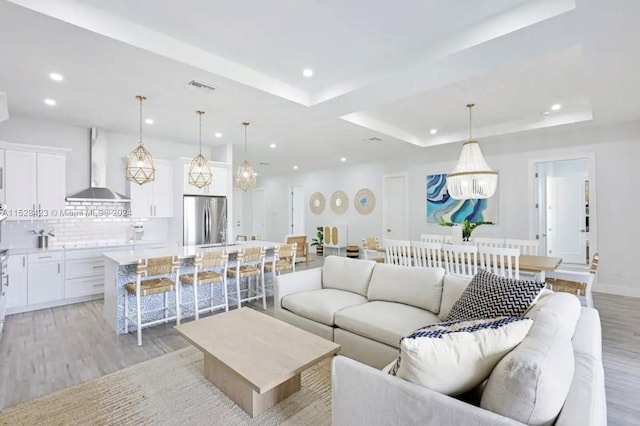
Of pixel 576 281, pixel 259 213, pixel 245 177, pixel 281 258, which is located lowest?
pixel 576 281

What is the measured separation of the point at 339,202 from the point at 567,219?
558 cm

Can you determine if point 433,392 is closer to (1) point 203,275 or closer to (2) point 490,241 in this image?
(1) point 203,275

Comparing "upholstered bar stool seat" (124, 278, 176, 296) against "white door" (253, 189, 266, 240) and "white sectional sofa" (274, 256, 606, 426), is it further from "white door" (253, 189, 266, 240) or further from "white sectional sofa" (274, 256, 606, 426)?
"white door" (253, 189, 266, 240)

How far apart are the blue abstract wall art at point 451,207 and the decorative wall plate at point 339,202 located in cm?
265

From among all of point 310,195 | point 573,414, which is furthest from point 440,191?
point 573,414

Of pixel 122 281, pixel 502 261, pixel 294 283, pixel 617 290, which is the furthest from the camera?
pixel 617 290

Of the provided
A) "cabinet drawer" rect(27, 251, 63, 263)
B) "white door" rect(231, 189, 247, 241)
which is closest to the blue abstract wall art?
"cabinet drawer" rect(27, 251, 63, 263)

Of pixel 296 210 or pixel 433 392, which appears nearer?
pixel 433 392

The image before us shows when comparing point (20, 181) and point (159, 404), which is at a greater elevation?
point (20, 181)

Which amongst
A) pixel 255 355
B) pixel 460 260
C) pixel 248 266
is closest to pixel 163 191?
pixel 248 266

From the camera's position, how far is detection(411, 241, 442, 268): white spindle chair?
154 inches

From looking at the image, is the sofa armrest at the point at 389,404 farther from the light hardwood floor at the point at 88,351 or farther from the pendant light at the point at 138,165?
the pendant light at the point at 138,165

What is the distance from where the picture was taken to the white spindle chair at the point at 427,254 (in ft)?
12.9

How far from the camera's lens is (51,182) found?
186 inches
